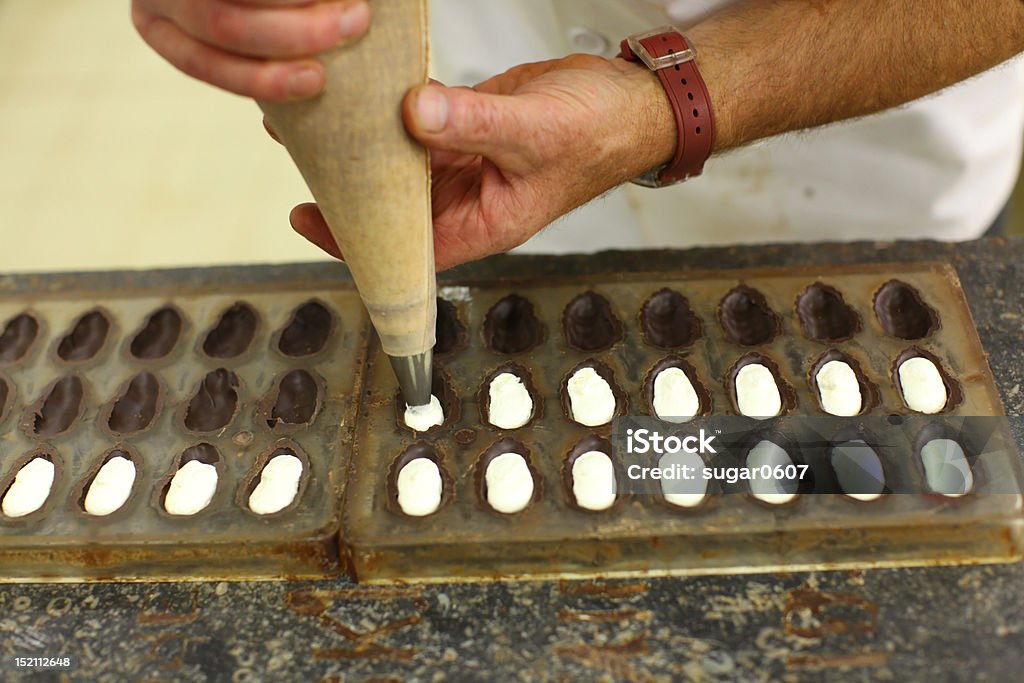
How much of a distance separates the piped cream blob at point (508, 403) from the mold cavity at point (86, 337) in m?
0.79

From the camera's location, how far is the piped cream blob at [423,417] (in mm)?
A: 1507

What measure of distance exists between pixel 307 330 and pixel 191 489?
0.44 metres

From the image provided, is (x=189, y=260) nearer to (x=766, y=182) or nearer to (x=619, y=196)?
(x=619, y=196)

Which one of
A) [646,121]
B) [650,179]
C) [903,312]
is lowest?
[903,312]

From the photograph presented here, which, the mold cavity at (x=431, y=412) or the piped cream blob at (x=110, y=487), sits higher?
the mold cavity at (x=431, y=412)

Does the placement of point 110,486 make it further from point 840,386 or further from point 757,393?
point 840,386

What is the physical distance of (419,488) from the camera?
1.41 meters

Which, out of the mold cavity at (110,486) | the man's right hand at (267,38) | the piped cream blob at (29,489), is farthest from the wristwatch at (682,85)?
the piped cream blob at (29,489)

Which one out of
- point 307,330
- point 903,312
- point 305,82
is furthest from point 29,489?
point 903,312

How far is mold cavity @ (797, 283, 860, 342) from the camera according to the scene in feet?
5.42

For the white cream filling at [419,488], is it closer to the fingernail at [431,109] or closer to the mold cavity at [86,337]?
the fingernail at [431,109]

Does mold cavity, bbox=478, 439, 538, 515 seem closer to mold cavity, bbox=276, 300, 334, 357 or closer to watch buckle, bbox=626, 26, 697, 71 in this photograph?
mold cavity, bbox=276, 300, 334, 357

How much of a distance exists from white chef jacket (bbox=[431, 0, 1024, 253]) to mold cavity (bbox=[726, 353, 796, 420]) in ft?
1.93

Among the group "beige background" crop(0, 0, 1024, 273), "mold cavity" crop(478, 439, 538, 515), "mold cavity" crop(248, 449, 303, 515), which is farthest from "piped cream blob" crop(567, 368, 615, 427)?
"beige background" crop(0, 0, 1024, 273)
